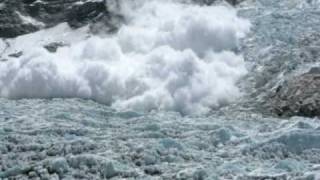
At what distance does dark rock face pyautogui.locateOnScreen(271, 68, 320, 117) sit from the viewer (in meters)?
26.2

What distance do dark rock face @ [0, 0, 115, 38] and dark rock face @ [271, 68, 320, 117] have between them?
11.4m

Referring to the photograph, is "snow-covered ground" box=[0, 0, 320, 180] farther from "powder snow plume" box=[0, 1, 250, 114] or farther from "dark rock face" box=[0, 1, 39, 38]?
"dark rock face" box=[0, 1, 39, 38]

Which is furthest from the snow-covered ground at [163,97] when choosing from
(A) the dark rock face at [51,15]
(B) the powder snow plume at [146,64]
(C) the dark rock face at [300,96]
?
(C) the dark rock face at [300,96]

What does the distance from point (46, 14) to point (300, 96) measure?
53.5 ft

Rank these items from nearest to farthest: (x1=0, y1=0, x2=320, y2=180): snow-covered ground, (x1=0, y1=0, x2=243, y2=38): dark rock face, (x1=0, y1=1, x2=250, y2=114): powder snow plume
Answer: (x1=0, y1=0, x2=320, y2=180): snow-covered ground → (x1=0, y1=1, x2=250, y2=114): powder snow plume → (x1=0, y1=0, x2=243, y2=38): dark rock face

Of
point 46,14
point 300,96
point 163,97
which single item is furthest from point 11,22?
point 300,96

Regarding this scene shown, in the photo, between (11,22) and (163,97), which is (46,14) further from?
(163,97)

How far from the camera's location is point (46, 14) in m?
38.4

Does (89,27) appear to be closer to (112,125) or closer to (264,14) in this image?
(264,14)

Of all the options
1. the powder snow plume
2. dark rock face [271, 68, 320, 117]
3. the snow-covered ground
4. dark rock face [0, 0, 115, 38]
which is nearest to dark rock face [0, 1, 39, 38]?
dark rock face [0, 0, 115, 38]

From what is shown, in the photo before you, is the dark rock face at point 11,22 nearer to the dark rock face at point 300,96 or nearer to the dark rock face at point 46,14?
the dark rock face at point 46,14

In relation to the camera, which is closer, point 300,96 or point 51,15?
point 300,96

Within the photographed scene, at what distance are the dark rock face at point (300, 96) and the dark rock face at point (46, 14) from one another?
11436mm

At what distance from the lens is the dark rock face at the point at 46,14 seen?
37075mm
